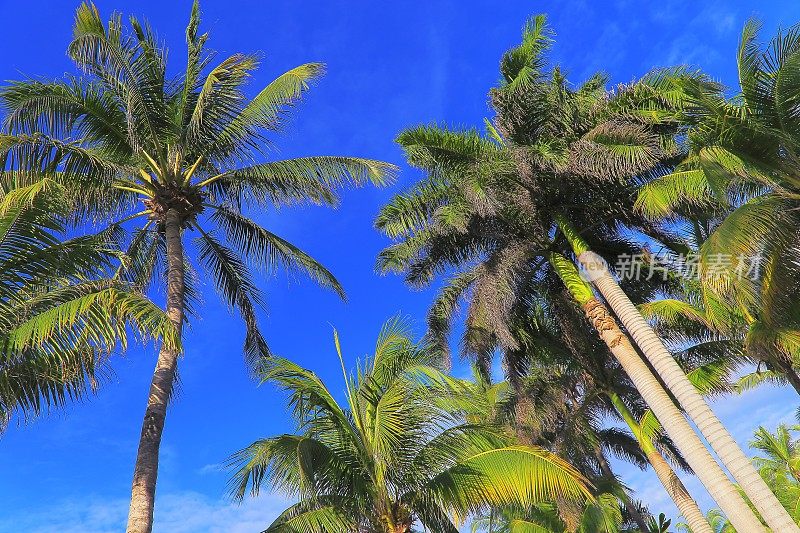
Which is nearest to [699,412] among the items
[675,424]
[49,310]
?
[675,424]

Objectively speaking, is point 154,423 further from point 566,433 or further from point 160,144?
point 566,433

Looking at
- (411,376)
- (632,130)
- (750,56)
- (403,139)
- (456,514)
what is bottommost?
(456,514)

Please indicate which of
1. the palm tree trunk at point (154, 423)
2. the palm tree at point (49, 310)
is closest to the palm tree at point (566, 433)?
the palm tree trunk at point (154, 423)

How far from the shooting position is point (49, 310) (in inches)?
253

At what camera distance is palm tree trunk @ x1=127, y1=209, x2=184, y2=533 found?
707 cm

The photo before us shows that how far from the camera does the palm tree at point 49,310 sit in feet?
20.3

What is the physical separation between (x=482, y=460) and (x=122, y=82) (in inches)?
355

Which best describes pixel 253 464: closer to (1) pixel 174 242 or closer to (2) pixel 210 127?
(1) pixel 174 242

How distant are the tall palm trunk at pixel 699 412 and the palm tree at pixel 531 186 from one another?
1.57 feet

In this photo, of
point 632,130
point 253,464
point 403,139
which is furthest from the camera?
point 403,139

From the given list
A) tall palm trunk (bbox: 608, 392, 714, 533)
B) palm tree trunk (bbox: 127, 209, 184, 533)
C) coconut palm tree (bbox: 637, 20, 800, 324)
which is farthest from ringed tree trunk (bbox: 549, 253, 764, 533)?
palm tree trunk (bbox: 127, 209, 184, 533)

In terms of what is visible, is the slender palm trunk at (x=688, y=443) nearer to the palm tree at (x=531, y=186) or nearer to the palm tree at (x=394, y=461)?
the palm tree at (x=531, y=186)

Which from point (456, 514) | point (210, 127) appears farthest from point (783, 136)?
point (210, 127)

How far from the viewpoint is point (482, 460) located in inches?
379
